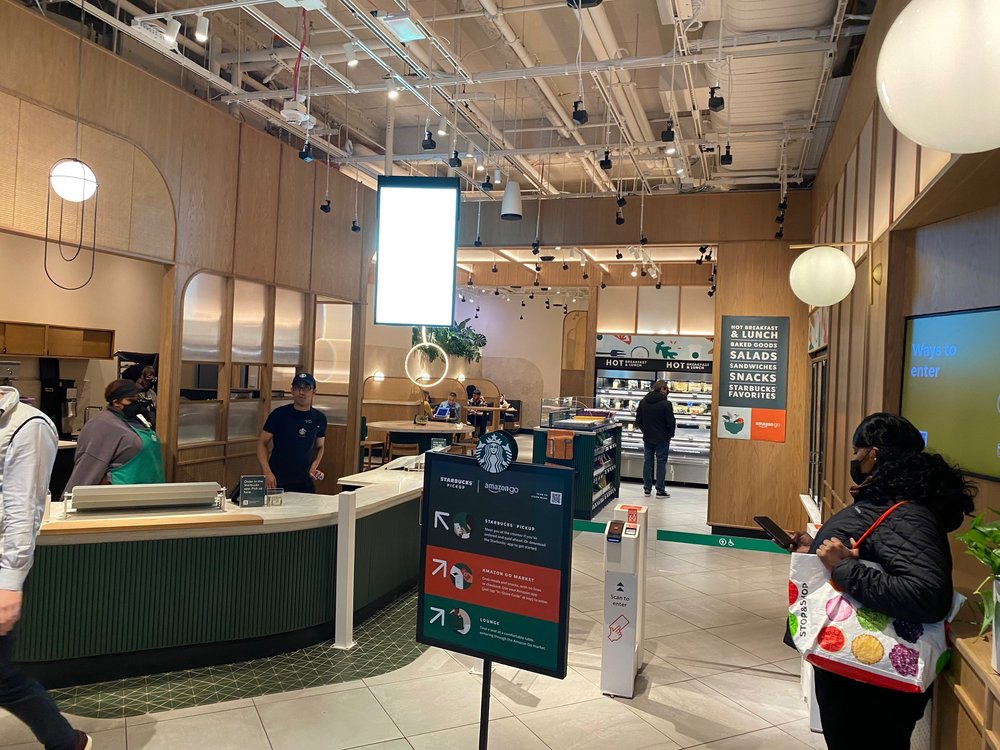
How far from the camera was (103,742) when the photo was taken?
9.73 ft

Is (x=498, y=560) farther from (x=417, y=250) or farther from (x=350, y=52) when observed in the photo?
(x=350, y=52)

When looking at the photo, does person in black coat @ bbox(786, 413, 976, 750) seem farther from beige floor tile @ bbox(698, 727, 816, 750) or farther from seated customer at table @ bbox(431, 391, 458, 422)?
seated customer at table @ bbox(431, 391, 458, 422)

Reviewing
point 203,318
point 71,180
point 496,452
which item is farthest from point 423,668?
point 203,318

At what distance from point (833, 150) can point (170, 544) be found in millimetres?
6278

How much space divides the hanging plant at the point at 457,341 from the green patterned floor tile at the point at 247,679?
12813 millimetres

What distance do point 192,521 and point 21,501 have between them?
1.38 m

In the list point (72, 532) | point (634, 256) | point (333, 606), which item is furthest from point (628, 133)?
point (72, 532)

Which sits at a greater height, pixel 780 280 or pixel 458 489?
pixel 780 280

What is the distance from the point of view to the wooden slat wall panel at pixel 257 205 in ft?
23.1

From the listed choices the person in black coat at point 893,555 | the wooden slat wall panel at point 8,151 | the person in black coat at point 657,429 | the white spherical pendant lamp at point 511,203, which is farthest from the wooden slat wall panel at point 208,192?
the person in black coat at point 657,429

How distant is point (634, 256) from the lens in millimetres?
12117

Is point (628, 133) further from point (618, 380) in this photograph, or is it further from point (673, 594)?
point (618, 380)

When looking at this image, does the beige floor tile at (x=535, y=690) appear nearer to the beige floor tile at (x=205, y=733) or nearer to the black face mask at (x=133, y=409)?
the beige floor tile at (x=205, y=733)

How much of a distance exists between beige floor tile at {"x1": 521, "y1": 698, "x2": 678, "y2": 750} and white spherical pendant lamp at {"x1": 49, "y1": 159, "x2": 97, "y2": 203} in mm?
4627
